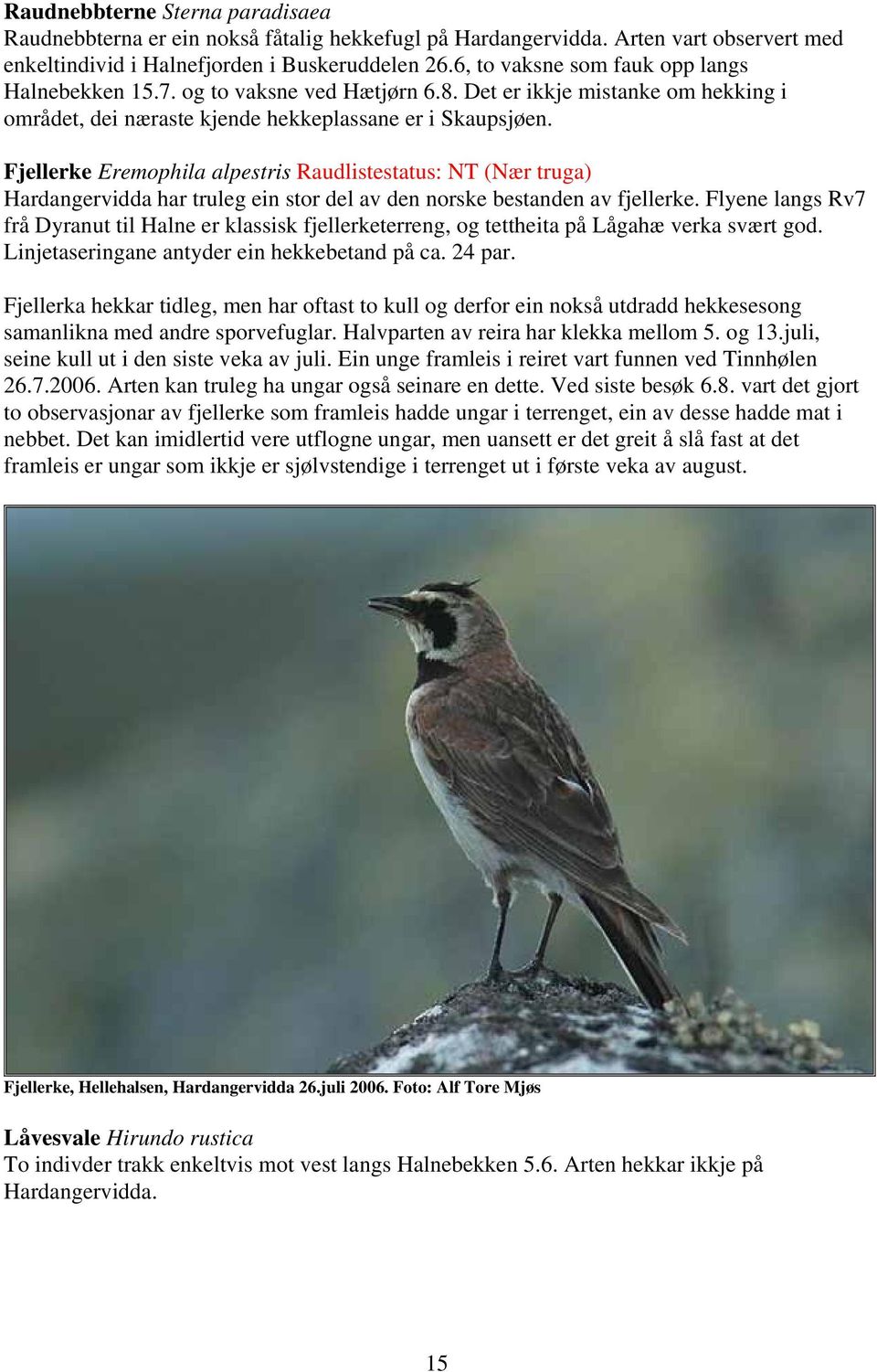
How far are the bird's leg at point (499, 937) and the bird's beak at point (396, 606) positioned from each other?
7.14 feet

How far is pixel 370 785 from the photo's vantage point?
18672 millimetres

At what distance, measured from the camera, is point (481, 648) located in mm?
11453

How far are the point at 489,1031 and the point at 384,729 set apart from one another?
10322mm

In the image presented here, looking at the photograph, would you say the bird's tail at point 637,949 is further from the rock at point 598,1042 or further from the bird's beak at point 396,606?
the bird's beak at point 396,606

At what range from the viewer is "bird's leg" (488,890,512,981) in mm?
10117

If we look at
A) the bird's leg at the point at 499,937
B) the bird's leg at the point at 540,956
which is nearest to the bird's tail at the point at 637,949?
the bird's leg at the point at 540,956

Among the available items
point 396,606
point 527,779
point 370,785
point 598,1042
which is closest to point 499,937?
point 527,779

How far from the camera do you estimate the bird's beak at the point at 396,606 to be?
11.4 m

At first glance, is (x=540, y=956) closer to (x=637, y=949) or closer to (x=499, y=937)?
(x=499, y=937)

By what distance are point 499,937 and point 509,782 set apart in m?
1.06
